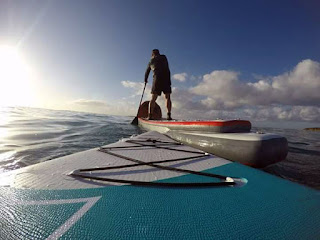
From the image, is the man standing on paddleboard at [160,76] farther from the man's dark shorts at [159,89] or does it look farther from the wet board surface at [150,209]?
the wet board surface at [150,209]

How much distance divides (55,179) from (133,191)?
2.85ft

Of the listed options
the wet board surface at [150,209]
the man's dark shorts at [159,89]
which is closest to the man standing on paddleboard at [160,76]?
the man's dark shorts at [159,89]

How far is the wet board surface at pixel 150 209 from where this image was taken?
2.87 feet

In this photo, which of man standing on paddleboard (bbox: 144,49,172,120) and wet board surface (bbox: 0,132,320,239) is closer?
wet board surface (bbox: 0,132,320,239)

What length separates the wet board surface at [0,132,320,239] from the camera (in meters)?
0.87

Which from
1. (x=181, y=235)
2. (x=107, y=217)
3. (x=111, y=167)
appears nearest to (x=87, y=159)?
(x=111, y=167)

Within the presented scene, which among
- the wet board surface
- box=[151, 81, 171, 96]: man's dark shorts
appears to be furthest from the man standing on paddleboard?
the wet board surface

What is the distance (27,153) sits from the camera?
163 inches

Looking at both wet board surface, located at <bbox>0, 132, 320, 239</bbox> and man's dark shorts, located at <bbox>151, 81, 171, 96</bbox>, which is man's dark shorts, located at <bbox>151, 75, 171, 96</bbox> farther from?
wet board surface, located at <bbox>0, 132, 320, 239</bbox>

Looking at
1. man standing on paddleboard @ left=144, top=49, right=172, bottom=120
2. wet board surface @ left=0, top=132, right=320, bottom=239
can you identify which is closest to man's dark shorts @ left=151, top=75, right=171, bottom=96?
man standing on paddleboard @ left=144, top=49, right=172, bottom=120

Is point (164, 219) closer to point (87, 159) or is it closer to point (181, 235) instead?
point (181, 235)

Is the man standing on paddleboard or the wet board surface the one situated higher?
the man standing on paddleboard

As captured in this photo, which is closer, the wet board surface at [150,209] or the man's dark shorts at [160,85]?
the wet board surface at [150,209]

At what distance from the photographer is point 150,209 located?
109 cm
